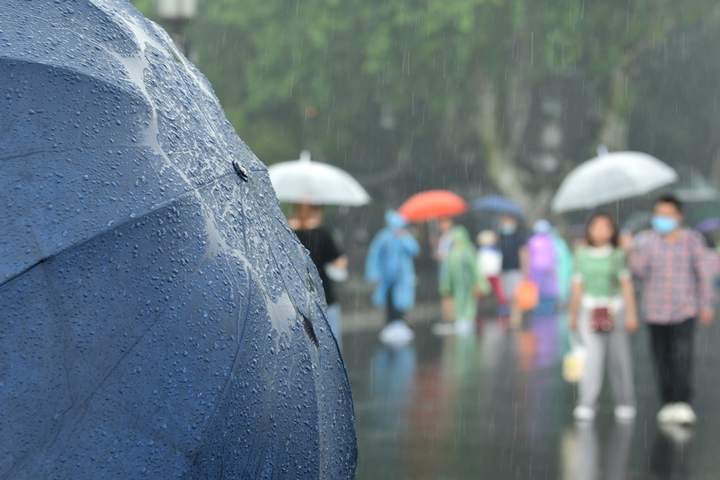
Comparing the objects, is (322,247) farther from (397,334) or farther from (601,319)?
(397,334)

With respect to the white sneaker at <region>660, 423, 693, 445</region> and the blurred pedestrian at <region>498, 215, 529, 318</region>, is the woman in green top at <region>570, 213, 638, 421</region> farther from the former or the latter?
the blurred pedestrian at <region>498, 215, 529, 318</region>

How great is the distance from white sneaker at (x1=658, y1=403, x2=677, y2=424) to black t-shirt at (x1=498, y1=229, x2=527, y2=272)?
12665mm

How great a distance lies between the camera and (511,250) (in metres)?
23.9

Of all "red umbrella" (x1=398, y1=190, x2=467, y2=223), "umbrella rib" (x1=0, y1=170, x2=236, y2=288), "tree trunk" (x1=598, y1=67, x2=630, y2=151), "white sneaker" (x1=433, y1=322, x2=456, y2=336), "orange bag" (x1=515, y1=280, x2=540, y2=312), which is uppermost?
"tree trunk" (x1=598, y1=67, x2=630, y2=151)

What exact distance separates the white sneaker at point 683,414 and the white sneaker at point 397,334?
8055 millimetres

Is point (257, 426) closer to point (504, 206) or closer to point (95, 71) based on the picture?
point (95, 71)

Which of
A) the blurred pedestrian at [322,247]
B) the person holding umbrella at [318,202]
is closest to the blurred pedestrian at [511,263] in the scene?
the person holding umbrella at [318,202]

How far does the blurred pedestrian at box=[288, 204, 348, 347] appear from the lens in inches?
391

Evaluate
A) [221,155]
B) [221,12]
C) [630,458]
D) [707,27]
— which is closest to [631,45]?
[707,27]

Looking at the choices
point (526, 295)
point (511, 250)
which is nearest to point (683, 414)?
point (526, 295)

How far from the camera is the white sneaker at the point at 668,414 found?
35.9 feet

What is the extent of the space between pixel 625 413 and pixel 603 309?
2.76 ft

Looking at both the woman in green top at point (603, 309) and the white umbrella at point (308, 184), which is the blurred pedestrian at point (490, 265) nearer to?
the white umbrella at point (308, 184)

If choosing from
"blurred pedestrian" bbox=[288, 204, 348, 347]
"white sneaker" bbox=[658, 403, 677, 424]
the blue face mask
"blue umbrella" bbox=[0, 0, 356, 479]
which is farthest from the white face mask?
"blue umbrella" bbox=[0, 0, 356, 479]
